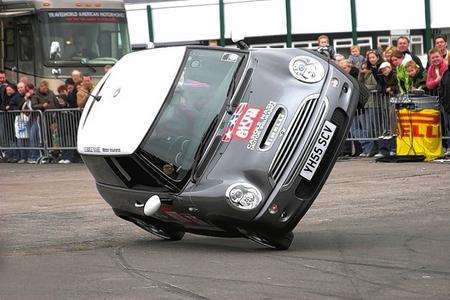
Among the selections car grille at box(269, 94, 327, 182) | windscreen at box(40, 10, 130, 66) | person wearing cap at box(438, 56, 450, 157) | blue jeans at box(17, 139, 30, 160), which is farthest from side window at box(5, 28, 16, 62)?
car grille at box(269, 94, 327, 182)

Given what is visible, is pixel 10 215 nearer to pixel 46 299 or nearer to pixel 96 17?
pixel 46 299

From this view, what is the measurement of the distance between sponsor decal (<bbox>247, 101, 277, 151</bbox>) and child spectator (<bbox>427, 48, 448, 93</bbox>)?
9.00 metres

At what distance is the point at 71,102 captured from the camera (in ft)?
78.8

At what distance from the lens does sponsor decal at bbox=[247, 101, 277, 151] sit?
32.8 ft

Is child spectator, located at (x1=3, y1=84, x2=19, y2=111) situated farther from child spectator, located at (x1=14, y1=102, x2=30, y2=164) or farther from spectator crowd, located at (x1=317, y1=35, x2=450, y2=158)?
spectator crowd, located at (x1=317, y1=35, x2=450, y2=158)

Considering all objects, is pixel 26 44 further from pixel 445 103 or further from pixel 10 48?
pixel 445 103

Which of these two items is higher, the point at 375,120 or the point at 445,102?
the point at 445,102

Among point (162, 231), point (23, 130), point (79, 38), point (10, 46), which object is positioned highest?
point (79, 38)

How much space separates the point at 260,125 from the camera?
396 inches

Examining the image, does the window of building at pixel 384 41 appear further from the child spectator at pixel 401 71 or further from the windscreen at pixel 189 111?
the windscreen at pixel 189 111

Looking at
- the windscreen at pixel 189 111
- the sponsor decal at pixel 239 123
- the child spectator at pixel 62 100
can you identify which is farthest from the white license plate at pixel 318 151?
the child spectator at pixel 62 100

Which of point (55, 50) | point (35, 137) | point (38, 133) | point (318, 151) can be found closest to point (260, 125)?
point (318, 151)

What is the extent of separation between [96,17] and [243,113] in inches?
811

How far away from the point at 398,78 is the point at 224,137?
32.3ft
